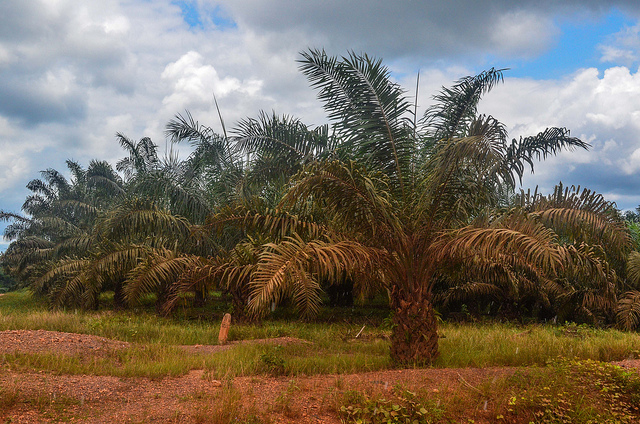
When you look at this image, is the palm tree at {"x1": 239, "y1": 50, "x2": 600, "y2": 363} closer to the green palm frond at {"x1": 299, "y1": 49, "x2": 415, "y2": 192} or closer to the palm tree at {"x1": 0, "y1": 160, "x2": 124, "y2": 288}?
the green palm frond at {"x1": 299, "y1": 49, "x2": 415, "y2": 192}

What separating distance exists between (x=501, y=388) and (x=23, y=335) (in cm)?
717

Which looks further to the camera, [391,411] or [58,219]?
[58,219]

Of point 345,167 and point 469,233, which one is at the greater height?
point 345,167

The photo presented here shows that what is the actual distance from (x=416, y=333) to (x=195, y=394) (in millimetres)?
3174

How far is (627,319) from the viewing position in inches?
451

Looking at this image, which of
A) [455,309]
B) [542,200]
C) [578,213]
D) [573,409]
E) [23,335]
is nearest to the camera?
[573,409]

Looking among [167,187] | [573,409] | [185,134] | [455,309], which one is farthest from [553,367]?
[185,134]

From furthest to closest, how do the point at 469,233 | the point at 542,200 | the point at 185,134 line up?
the point at 185,134
the point at 542,200
the point at 469,233

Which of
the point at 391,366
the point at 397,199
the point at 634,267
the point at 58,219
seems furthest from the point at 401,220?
the point at 58,219

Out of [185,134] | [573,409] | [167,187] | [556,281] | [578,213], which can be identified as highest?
[185,134]

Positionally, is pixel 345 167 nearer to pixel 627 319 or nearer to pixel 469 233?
pixel 469 233

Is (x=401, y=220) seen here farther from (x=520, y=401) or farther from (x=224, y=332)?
(x=224, y=332)

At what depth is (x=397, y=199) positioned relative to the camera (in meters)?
7.50

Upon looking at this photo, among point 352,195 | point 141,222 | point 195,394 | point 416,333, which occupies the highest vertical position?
point 141,222
